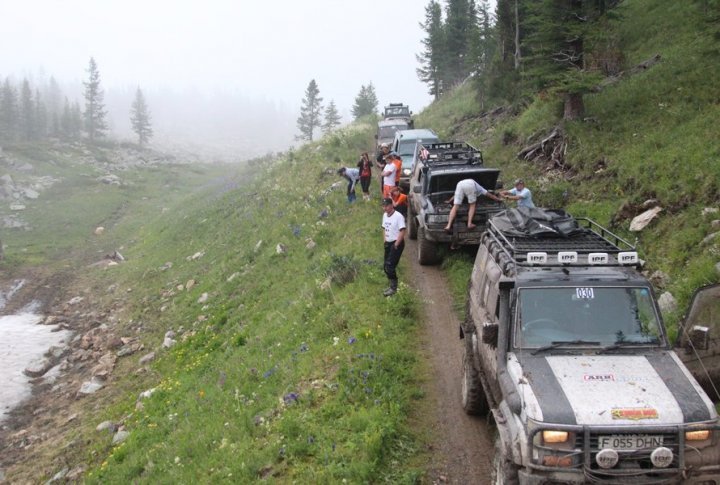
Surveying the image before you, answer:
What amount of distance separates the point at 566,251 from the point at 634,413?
249 centimetres

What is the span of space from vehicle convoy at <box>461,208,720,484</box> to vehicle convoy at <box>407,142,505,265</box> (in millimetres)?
5194

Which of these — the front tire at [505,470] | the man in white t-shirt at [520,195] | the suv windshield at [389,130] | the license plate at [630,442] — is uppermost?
the suv windshield at [389,130]

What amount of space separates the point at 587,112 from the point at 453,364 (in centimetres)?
1233

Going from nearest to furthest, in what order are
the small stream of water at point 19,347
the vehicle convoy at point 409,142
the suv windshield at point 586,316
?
1. the suv windshield at point 586,316
2. the small stream of water at point 19,347
3. the vehicle convoy at point 409,142

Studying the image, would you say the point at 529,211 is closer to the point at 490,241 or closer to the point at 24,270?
the point at 490,241

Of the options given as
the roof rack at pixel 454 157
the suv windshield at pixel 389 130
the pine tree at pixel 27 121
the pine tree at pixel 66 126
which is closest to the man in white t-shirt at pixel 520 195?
the roof rack at pixel 454 157

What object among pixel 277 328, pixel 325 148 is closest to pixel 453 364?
pixel 277 328

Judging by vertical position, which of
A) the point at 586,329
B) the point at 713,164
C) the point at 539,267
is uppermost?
the point at 713,164

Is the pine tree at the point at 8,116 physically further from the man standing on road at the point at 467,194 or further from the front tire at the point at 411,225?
the man standing on road at the point at 467,194

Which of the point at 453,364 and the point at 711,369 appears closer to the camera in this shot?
the point at 711,369

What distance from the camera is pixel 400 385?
9.09 m

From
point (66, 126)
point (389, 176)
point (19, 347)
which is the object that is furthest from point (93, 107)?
point (389, 176)

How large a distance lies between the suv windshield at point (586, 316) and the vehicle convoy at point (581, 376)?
11mm

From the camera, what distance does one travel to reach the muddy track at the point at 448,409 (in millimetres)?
7246
